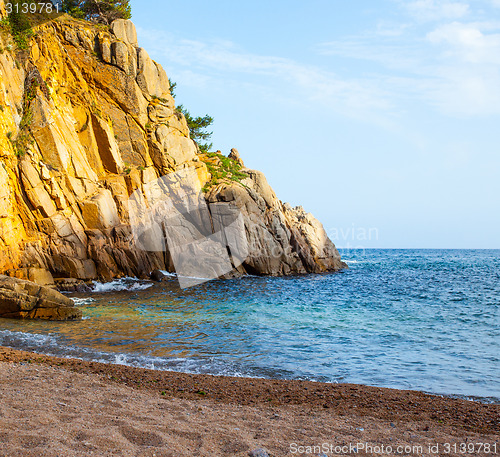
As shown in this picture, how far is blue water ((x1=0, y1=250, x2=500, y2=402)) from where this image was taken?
33.8ft

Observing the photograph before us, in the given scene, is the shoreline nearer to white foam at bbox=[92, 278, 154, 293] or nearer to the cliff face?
white foam at bbox=[92, 278, 154, 293]

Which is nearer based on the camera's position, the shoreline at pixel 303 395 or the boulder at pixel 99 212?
the shoreline at pixel 303 395

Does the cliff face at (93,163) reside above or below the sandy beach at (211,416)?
above

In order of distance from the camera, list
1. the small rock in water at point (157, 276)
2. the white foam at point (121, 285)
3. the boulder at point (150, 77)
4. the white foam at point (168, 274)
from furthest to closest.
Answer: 1. the boulder at point (150, 77)
2. the white foam at point (168, 274)
3. the small rock in water at point (157, 276)
4. the white foam at point (121, 285)

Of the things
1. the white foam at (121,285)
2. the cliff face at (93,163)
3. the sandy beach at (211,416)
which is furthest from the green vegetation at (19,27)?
the sandy beach at (211,416)

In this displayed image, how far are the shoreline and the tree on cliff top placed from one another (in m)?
40.6

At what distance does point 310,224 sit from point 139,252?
21625mm

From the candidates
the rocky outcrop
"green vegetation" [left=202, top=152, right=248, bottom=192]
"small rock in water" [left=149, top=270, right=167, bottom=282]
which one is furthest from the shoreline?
"green vegetation" [left=202, top=152, right=248, bottom=192]

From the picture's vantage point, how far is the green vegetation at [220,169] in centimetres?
3959

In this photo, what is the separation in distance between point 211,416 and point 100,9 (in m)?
47.2

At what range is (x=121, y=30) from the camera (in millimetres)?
38719

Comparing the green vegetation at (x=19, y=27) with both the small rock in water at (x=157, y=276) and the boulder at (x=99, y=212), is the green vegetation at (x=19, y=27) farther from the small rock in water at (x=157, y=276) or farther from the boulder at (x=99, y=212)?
the small rock in water at (x=157, y=276)

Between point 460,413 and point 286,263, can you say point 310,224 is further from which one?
point 460,413

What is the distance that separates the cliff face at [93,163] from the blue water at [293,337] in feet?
18.8
